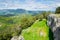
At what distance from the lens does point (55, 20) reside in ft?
136

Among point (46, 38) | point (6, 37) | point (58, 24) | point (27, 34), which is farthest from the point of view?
point (6, 37)

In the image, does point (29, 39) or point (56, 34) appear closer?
point (56, 34)

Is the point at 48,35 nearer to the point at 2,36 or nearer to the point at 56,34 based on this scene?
the point at 56,34

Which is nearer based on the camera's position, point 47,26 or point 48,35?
point 48,35

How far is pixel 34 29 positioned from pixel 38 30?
152 cm

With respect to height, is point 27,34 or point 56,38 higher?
point 56,38

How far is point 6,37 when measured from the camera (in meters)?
80.1

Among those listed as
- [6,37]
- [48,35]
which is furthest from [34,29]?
[6,37]

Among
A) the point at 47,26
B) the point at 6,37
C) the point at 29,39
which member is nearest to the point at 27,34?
the point at 29,39

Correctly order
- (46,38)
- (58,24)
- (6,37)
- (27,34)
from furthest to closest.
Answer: (6,37)
(27,34)
(46,38)
(58,24)

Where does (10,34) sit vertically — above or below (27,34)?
below

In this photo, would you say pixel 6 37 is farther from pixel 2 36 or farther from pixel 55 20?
pixel 55 20

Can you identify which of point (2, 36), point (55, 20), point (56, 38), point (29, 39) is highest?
point (55, 20)

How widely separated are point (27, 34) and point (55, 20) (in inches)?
417
